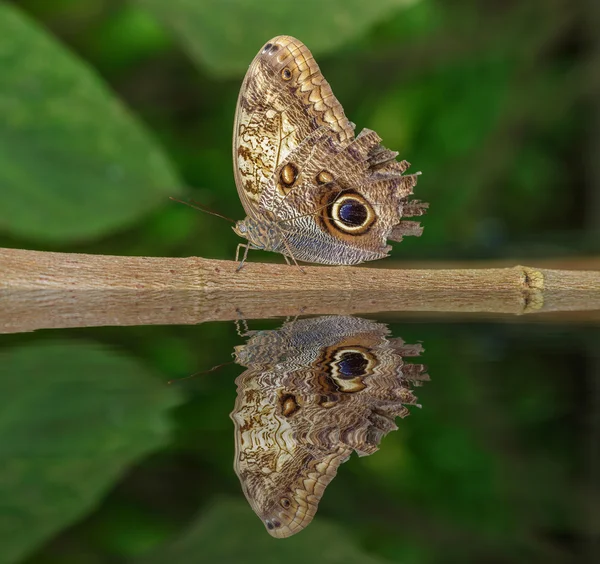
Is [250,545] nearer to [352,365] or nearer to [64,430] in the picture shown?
[64,430]

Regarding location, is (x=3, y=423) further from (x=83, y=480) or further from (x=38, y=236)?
(x=38, y=236)

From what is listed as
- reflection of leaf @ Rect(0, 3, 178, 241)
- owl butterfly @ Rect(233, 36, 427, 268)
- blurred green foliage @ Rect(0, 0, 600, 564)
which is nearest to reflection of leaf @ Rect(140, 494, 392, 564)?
blurred green foliage @ Rect(0, 0, 600, 564)

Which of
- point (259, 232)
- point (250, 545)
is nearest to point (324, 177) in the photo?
point (259, 232)

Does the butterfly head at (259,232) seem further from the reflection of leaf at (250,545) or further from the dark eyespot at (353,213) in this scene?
the reflection of leaf at (250,545)

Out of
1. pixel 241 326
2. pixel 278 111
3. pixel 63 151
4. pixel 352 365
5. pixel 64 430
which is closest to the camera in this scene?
pixel 64 430

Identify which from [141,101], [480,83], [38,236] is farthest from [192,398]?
[480,83]

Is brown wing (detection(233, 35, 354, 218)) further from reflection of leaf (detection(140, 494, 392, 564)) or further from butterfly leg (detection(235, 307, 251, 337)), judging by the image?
reflection of leaf (detection(140, 494, 392, 564))
